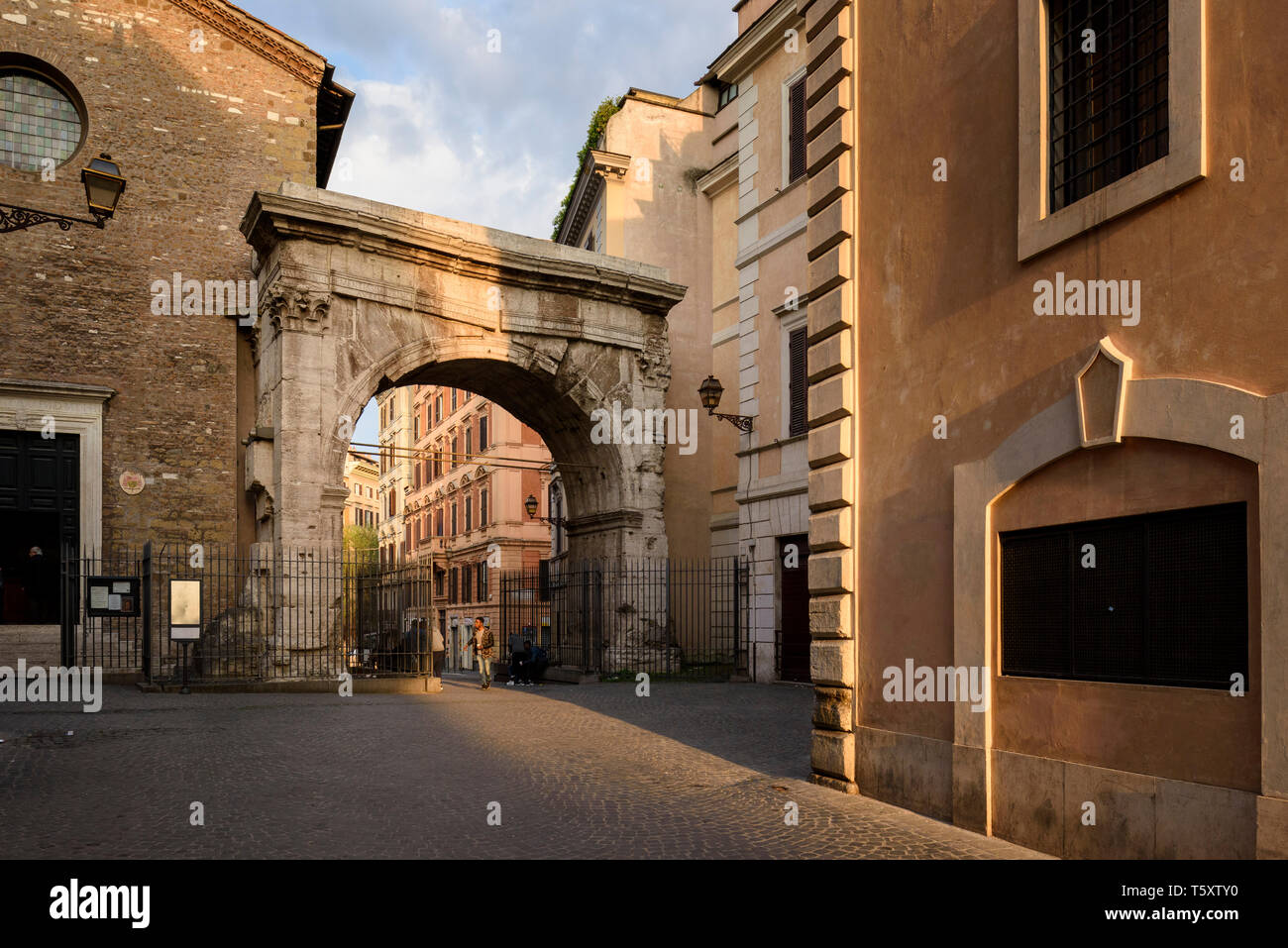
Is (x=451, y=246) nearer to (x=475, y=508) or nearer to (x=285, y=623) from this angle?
(x=285, y=623)

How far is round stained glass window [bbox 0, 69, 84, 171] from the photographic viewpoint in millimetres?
21531

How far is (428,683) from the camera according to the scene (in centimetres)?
1892

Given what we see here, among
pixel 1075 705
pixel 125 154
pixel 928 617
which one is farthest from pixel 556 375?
pixel 1075 705

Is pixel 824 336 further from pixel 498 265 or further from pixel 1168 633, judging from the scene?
pixel 498 265

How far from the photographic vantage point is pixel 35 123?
71.3 feet

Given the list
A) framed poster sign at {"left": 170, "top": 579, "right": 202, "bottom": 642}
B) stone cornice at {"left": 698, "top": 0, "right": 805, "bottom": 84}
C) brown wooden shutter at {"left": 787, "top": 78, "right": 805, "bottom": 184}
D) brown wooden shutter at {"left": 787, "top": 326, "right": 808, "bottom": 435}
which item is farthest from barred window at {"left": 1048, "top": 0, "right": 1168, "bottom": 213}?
stone cornice at {"left": 698, "top": 0, "right": 805, "bottom": 84}

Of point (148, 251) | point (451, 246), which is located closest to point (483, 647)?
point (451, 246)

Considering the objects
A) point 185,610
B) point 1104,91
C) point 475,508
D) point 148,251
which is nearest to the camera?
point 1104,91

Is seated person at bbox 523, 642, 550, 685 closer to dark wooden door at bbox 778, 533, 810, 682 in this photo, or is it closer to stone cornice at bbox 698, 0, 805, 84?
dark wooden door at bbox 778, 533, 810, 682

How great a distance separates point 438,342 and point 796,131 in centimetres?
785

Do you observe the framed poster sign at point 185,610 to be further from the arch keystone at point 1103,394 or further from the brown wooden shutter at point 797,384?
the arch keystone at point 1103,394

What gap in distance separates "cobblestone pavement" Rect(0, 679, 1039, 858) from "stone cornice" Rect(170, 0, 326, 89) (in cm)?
1522

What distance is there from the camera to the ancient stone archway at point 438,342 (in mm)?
19062
